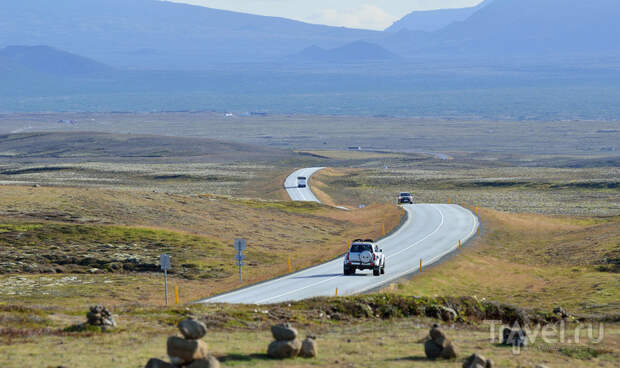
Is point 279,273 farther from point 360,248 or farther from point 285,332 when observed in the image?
point 285,332

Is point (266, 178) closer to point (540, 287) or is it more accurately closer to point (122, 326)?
point (540, 287)

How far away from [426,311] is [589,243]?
28188 mm

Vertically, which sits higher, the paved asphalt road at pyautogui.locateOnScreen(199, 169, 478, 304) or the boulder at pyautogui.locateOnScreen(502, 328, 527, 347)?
→ the boulder at pyautogui.locateOnScreen(502, 328, 527, 347)

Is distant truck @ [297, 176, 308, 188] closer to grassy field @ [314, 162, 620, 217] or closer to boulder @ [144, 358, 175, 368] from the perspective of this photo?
grassy field @ [314, 162, 620, 217]

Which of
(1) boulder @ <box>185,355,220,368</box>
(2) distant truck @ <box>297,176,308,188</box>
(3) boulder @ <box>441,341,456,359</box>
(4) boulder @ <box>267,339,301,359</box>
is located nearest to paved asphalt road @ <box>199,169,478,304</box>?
(4) boulder @ <box>267,339,301,359</box>

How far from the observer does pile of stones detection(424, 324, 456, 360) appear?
2145 centimetres

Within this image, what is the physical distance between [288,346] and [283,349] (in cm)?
15

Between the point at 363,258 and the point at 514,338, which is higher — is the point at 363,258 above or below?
below

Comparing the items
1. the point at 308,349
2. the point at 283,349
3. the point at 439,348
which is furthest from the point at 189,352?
the point at 439,348

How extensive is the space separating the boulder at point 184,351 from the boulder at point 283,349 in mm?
2737

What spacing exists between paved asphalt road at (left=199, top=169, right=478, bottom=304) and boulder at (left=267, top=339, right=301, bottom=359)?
13.9 metres

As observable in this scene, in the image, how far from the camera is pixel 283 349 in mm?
20812

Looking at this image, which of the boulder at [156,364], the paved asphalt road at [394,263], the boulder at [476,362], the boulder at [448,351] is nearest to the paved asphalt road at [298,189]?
the paved asphalt road at [394,263]

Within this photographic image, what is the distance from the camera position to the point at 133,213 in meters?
63.8
